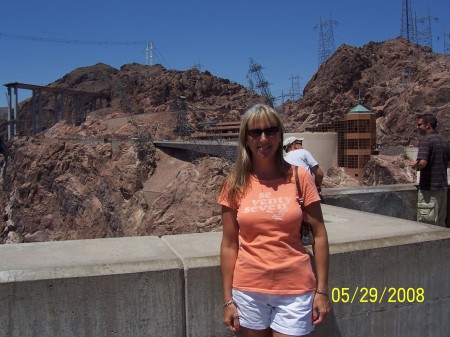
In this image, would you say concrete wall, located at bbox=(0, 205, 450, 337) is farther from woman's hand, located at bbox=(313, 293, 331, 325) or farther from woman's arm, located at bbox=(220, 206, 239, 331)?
woman's hand, located at bbox=(313, 293, 331, 325)

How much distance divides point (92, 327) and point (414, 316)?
2.20 metres

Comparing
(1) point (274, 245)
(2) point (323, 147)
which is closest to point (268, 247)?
(1) point (274, 245)

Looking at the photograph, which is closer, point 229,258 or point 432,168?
point 229,258

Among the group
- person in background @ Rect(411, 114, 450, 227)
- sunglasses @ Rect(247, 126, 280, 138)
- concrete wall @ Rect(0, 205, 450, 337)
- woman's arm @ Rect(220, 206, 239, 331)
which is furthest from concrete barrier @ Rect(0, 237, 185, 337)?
person in background @ Rect(411, 114, 450, 227)

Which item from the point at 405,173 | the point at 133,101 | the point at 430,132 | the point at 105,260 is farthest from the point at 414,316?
the point at 133,101

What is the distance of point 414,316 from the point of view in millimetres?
3191

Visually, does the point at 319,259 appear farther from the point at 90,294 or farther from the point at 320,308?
the point at 90,294

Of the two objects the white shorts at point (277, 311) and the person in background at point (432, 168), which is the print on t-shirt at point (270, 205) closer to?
the white shorts at point (277, 311)

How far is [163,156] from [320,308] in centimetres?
4950

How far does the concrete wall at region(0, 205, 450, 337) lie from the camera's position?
2.33 m

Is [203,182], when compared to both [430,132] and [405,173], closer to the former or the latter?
[405,173]
